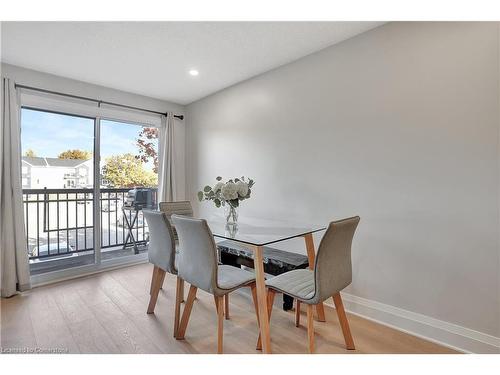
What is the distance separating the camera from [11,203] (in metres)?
2.78

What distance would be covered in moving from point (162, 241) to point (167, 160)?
85.5 inches

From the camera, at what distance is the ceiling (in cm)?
220

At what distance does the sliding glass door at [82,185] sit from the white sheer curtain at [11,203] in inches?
13.4

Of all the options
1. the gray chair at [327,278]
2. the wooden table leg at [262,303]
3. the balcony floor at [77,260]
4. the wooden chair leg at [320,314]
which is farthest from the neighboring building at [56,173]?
the wooden chair leg at [320,314]

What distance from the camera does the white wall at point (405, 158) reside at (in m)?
1.75

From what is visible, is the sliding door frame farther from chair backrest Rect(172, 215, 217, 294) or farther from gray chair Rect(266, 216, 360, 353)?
gray chair Rect(266, 216, 360, 353)

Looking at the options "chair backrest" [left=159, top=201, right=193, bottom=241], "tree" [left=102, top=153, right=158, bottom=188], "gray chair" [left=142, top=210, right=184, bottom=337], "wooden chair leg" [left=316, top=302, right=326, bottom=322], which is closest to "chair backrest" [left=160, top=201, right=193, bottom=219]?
"chair backrest" [left=159, top=201, right=193, bottom=241]

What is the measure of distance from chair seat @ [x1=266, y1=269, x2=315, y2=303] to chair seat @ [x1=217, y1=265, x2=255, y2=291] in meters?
0.16

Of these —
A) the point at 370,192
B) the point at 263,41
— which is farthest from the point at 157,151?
the point at 370,192

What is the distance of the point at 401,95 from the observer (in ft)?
6.84

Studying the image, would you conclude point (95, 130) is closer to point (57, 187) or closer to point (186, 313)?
point (57, 187)

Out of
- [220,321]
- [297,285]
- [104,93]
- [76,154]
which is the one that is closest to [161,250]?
[220,321]

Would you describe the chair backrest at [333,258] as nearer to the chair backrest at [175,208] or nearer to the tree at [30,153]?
the chair backrest at [175,208]
